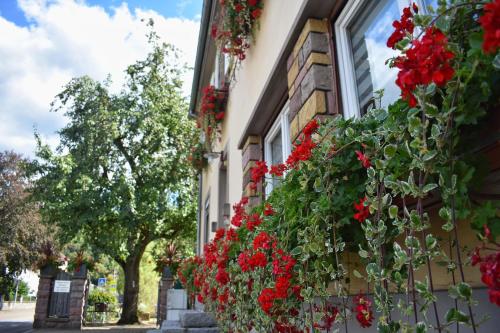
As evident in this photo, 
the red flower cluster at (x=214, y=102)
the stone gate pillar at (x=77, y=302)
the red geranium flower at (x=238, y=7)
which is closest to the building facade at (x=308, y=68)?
the red geranium flower at (x=238, y=7)

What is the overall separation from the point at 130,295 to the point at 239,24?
12.7 metres

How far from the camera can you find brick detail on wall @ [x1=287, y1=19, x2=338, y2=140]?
2322 mm

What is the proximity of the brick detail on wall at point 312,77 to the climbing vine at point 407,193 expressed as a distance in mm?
606

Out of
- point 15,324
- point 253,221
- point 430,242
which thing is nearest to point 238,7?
point 253,221

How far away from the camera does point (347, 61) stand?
239 cm

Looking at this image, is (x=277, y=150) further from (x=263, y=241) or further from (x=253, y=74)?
Result: (x=263, y=241)

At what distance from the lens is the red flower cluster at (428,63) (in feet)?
2.58

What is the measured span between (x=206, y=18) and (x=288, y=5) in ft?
13.1

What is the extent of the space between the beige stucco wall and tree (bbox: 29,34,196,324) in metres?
7.04

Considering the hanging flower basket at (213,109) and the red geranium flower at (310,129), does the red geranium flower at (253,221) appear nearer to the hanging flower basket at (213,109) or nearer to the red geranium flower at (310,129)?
the red geranium flower at (310,129)

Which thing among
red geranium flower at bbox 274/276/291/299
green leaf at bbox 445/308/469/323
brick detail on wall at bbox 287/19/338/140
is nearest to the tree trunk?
brick detail on wall at bbox 287/19/338/140

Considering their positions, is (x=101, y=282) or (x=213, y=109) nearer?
(x=213, y=109)

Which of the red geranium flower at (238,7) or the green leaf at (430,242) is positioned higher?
the red geranium flower at (238,7)

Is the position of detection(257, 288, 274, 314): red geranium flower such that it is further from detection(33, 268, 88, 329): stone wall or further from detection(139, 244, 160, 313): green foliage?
detection(139, 244, 160, 313): green foliage
